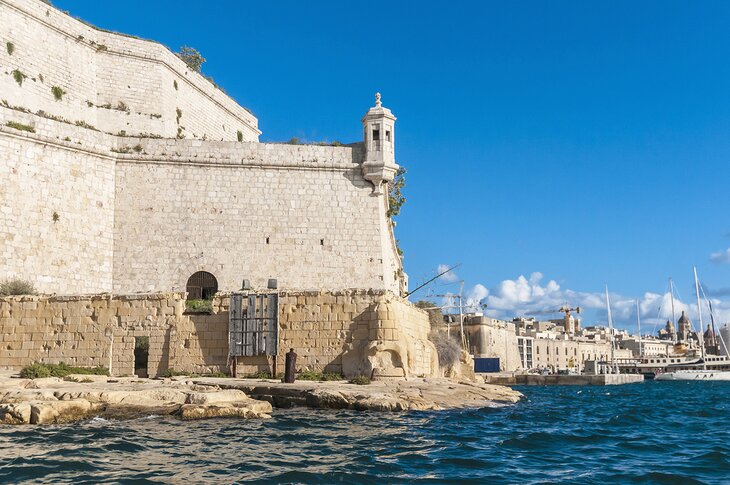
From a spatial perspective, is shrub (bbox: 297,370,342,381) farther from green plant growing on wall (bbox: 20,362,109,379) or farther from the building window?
the building window

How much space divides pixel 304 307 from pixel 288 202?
8.00 metres

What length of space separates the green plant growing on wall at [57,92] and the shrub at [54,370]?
1200 cm

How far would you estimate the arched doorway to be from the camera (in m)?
26.9

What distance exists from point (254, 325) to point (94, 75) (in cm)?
1523

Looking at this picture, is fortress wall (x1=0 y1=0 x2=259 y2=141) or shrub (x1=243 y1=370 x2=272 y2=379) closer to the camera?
shrub (x1=243 y1=370 x2=272 y2=379)

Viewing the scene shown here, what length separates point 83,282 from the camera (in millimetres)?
25859

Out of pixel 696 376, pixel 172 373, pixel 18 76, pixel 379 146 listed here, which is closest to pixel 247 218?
pixel 379 146

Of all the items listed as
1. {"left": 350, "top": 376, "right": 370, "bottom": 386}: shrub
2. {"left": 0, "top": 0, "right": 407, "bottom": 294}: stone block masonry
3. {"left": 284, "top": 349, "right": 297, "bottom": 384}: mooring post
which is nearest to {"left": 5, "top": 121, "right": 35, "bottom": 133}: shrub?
{"left": 0, "top": 0, "right": 407, "bottom": 294}: stone block masonry

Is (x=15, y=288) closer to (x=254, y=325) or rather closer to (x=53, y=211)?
(x=53, y=211)

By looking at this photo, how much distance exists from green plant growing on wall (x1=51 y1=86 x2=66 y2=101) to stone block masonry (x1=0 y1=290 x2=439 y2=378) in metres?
10.2

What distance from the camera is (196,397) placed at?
→ 15.9 metres

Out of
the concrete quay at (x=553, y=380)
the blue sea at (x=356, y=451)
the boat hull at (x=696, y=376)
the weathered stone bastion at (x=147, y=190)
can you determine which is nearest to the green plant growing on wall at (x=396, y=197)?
the weathered stone bastion at (x=147, y=190)

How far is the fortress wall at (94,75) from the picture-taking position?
27562mm

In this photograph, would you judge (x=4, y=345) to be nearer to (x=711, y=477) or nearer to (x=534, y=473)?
(x=534, y=473)
